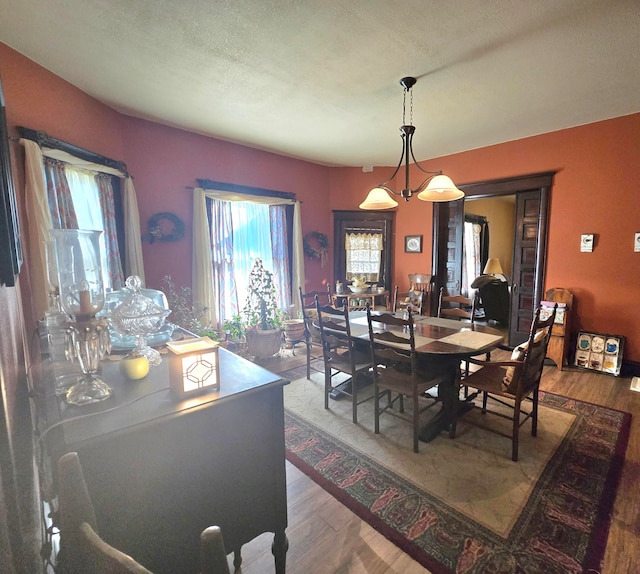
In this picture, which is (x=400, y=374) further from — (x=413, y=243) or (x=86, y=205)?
(x=413, y=243)

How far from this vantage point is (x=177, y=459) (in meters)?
1.05

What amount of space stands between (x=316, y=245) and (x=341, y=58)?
320 cm

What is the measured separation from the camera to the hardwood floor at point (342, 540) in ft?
4.90

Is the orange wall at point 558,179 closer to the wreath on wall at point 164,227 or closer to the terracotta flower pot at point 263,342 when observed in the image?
the wreath on wall at point 164,227

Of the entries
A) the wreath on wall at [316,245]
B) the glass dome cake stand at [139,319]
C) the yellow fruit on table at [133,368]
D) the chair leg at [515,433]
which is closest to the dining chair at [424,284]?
the wreath on wall at [316,245]

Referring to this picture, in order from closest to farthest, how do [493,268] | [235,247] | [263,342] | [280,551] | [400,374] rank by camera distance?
[280,551] < [400,374] < [263,342] < [235,247] < [493,268]

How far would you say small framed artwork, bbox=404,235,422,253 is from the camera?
522cm

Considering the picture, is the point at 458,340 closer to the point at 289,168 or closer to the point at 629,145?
the point at 629,145

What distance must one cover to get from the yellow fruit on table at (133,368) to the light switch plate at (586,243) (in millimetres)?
4569

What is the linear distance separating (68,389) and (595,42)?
3525mm

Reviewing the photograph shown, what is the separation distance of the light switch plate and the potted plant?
371cm

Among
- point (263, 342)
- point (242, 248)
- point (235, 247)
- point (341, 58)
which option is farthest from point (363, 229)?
point (341, 58)

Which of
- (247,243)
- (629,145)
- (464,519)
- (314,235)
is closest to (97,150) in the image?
(247,243)

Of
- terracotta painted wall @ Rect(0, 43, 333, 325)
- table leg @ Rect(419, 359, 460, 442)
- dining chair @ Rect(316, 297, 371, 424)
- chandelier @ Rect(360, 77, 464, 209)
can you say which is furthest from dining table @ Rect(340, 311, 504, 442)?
Answer: terracotta painted wall @ Rect(0, 43, 333, 325)
